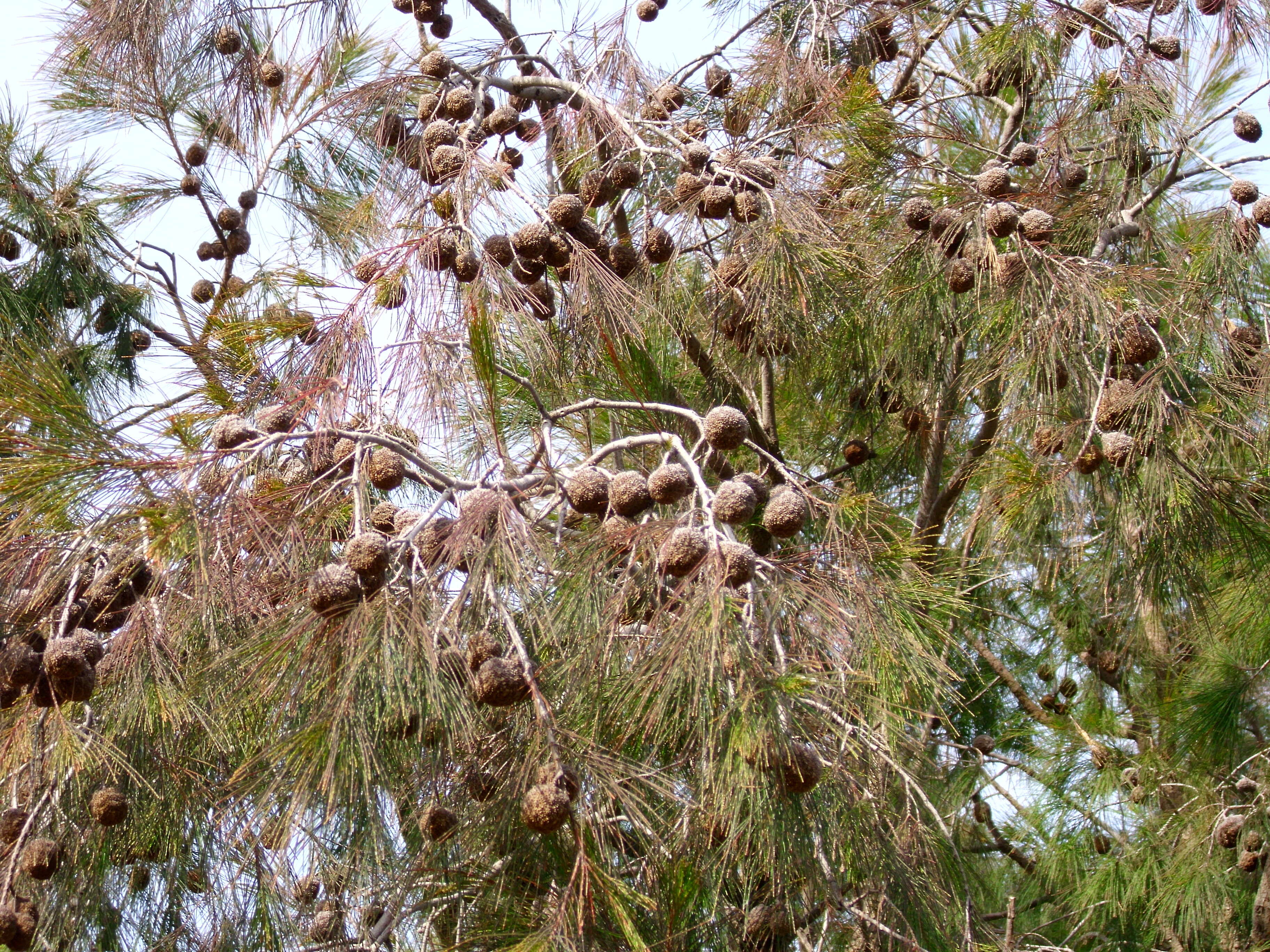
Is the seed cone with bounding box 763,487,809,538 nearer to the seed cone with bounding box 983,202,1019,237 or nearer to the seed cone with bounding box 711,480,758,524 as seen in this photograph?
the seed cone with bounding box 711,480,758,524

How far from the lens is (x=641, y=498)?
149 centimetres

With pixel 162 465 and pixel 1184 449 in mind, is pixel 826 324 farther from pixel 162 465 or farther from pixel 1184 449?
pixel 162 465

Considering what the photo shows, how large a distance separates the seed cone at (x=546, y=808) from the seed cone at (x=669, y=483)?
0.35 meters

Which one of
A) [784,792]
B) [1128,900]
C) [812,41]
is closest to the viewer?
[784,792]

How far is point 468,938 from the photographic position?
5.09 feet

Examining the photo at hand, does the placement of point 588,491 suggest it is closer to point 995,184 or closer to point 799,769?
point 799,769

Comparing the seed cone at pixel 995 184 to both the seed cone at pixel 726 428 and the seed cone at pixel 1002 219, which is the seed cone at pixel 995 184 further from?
the seed cone at pixel 726 428

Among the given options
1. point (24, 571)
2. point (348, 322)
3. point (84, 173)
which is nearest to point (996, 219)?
point (348, 322)

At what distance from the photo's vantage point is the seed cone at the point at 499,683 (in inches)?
52.4

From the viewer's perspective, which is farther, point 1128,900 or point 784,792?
point 1128,900

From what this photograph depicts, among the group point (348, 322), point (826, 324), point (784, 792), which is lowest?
point (784, 792)

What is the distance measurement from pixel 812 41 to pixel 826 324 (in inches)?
27.4

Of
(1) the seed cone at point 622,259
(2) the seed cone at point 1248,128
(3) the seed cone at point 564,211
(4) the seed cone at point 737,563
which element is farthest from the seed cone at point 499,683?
(2) the seed cone at point 1248,128

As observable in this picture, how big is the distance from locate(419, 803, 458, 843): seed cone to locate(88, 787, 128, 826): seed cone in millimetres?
394
